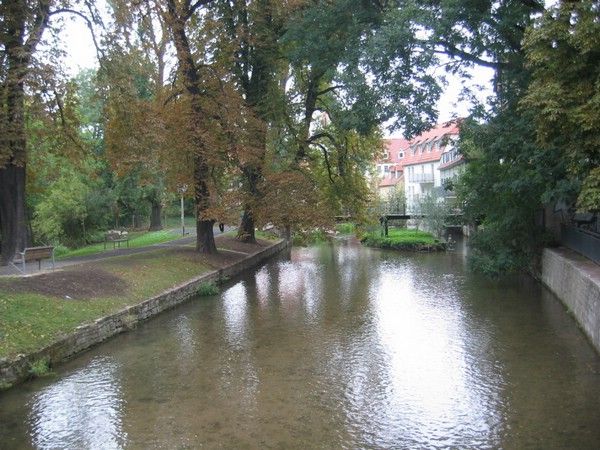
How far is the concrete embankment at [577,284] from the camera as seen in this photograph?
453 inches

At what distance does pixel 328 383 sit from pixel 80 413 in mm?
3987

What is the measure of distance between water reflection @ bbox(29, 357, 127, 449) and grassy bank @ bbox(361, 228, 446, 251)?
95.5 ft

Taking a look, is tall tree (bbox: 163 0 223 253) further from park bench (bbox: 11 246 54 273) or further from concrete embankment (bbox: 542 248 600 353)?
concrete embankment (bbox: 542 248 600 353)

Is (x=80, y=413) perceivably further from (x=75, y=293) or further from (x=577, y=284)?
(x=577, y=284)

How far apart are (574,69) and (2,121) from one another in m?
13.2

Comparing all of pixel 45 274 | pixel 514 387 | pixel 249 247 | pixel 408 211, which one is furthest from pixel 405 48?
pixel 408 211

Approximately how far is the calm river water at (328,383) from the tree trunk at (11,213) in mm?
5559

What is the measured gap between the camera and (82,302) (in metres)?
13.0

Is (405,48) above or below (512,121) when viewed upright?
above

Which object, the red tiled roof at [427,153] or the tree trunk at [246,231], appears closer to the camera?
the tree trunk at [246,231]

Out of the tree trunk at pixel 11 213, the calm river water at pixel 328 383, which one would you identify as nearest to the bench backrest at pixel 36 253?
the tree trunk at pixel 11 213

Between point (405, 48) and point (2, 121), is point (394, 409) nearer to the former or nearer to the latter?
point (405, 48)

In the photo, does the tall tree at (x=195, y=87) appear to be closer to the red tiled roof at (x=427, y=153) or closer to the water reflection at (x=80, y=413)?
the water reflection at (x=80, y=413)

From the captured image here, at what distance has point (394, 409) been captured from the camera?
8.47 meters
